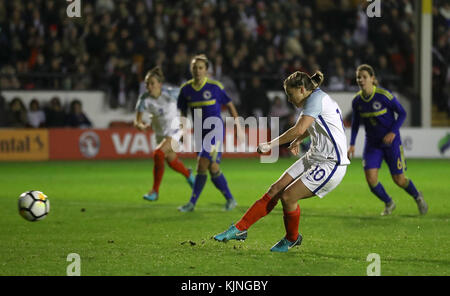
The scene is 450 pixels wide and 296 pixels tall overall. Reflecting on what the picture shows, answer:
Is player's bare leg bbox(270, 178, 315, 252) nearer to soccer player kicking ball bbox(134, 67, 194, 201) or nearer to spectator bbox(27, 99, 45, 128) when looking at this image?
soccer player kicking ball bbox(134, 67, 194, 201)

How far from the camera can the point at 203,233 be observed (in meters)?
8.48

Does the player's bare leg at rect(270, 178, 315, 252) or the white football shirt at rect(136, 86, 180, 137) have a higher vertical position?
the white football shirt at rect(136, 86, 180, 137)

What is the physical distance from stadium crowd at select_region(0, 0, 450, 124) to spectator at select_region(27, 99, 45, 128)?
1.28m

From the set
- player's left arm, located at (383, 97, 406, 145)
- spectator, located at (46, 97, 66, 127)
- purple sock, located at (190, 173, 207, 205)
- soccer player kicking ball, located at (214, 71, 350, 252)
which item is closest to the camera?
soccer player kicking ball, located at (214, 71, 350, 252)

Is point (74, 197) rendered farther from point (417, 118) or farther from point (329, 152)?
point (417, 118)

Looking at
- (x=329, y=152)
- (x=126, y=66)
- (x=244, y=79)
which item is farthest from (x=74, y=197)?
(x=244, y=79)

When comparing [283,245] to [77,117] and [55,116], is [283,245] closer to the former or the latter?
[77,117]

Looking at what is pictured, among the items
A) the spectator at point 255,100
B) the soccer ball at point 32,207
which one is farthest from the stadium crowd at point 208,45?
the soccer ball at point 32,207

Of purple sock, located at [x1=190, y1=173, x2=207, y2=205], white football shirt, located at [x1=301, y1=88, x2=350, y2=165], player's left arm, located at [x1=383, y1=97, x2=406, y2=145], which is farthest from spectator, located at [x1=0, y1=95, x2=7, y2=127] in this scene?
white football shirt, located at [x1=301, y1=88, x2=350, y2=165]

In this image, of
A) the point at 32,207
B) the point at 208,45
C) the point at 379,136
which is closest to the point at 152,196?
the point at 32,207

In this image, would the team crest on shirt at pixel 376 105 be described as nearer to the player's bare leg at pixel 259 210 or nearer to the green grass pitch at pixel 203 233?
the green grass pitch at pixel 203 233

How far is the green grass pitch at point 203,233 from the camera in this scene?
655 cm

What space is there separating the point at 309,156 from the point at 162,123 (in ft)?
16.5

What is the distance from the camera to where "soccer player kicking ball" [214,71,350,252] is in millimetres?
6859
